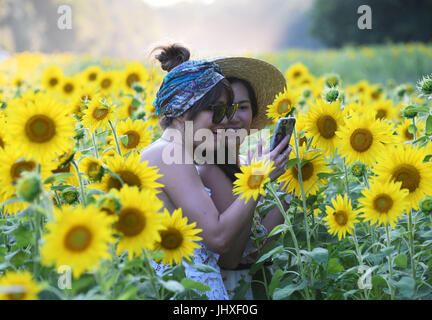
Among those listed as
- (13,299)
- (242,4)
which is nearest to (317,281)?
(13,299)

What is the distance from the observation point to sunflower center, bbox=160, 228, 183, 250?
148cm


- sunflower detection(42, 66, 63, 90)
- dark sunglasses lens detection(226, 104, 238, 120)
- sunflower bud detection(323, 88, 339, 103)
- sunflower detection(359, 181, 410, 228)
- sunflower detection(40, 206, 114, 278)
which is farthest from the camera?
sunflower detection(42, 66, 63, 90)

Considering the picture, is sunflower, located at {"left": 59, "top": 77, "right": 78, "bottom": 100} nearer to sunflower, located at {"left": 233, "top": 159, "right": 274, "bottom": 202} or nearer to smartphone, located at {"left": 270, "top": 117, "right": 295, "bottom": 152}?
smartphone, located at {"left": 270, "top": 117, "right": 295, "bottom": 152}

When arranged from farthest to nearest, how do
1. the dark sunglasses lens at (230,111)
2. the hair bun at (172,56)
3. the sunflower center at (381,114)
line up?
the sunflower center at (381,114) < the hair bun at (172,56) < the dark sunglasses lens at (230,111)

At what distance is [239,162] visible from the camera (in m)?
2.46

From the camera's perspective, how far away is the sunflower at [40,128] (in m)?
1.33

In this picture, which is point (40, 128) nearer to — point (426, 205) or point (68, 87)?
point (426, 205)

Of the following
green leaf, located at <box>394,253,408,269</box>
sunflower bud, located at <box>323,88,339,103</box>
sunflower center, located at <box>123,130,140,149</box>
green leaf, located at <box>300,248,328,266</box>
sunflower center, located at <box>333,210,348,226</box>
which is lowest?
green leaf, located at <box>394,253,408,269</box>

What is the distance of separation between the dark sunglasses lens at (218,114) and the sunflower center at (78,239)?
101 cm

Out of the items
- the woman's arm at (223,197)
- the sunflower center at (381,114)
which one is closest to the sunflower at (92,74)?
the sunflower center at (381,114)

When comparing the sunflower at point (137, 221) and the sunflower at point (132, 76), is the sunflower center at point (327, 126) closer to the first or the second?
the sunflower at point (137, 221)

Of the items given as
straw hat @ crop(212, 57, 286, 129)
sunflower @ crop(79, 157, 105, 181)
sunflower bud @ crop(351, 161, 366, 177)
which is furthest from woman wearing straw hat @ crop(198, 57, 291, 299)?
sunflower @ crop(79, 157, 105, 181)

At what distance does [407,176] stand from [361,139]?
0.66ft
